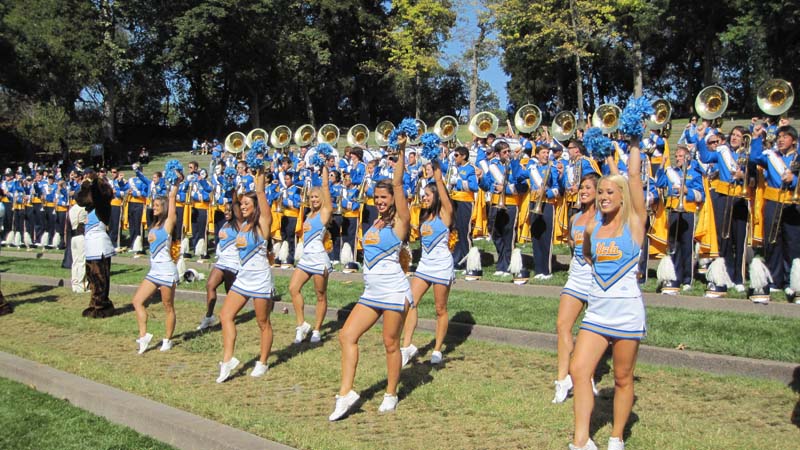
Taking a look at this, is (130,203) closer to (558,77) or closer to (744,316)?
(744,316)

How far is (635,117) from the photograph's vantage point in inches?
209

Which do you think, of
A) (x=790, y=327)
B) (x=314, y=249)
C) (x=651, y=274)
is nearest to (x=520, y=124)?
(x=651, y=274)

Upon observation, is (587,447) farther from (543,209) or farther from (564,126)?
(564,126)

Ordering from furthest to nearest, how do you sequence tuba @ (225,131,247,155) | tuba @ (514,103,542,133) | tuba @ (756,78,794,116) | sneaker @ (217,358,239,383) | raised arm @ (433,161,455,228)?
1. tuba @ (225,131,247,155)
2. tuba @ (514,103,542,133)
3. tuba @ (756,78,794,116)
4. raised arm @ (433,161,455,228)
5. sneaker @ (217,358,239,383)

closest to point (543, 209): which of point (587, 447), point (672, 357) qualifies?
point (672, 357)

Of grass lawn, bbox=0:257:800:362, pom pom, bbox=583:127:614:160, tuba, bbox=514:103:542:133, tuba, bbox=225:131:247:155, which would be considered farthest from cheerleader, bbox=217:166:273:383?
tuba, bbox=225:131:247:155

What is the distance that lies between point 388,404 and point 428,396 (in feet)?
1.85

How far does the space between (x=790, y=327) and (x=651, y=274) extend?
3.83 m

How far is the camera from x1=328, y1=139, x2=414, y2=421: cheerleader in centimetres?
636

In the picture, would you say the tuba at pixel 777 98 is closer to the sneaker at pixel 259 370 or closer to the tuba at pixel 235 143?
the sneaker at pixel 259 370

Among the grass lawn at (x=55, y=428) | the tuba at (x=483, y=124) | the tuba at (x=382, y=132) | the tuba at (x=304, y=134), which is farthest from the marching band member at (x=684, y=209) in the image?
the tuba at (x=304, y=134)

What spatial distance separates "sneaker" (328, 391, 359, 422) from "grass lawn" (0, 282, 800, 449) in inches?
3.9

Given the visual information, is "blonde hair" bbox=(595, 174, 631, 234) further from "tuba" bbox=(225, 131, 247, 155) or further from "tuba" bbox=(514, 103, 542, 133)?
"tuba" bbox=(225, 131, 247, 155)

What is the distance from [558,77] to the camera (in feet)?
166
